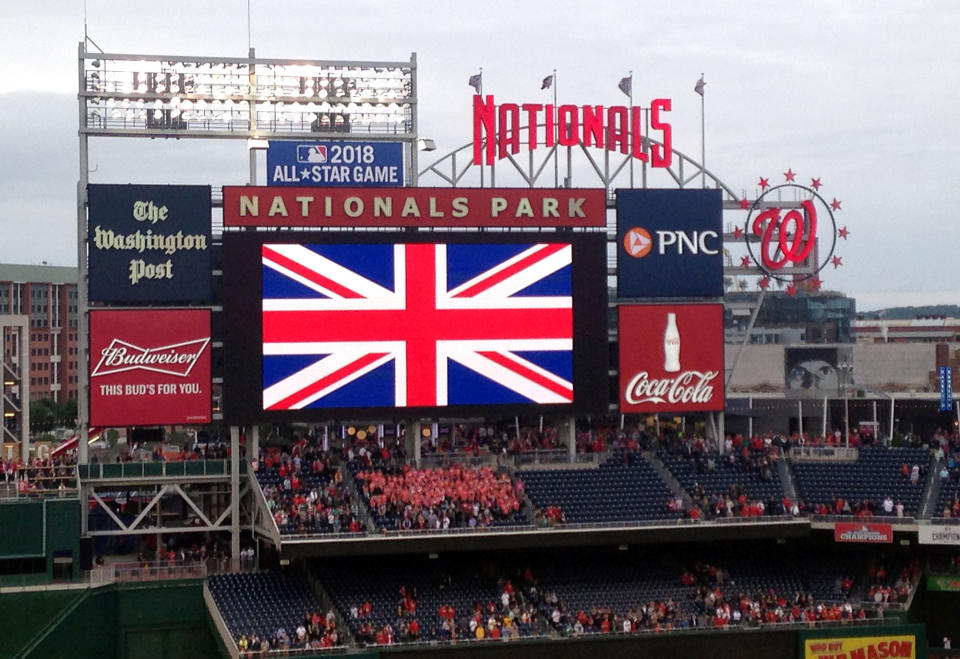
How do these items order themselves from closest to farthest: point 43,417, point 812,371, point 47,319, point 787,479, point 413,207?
point 413,207 → point 787,479 → point 812,371 → point 43,417 → point 47,319

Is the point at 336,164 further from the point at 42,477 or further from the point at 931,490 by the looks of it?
the point at 931,490

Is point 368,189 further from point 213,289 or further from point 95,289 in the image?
point 95,289

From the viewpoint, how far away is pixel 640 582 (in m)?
35.6

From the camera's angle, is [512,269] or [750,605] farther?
[512,269]

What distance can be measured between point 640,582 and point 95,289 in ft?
52.6

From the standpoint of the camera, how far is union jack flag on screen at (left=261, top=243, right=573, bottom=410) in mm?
35500

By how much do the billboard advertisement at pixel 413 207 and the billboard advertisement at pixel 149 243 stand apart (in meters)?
0.95

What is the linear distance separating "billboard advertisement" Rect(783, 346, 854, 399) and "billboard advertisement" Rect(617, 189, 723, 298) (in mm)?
26471

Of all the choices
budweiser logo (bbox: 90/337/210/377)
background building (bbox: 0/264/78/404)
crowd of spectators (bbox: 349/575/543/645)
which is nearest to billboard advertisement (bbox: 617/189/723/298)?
crowd of spectators (bbox: 349/575/543/645)

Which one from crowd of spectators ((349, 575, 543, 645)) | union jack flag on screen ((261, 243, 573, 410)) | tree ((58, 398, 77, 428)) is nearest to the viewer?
crowd of spectators ((349, 575, 543, 645))

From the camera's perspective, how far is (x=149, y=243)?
116 feet

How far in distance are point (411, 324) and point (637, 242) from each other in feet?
22.9

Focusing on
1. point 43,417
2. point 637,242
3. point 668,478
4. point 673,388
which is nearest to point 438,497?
point 668,478

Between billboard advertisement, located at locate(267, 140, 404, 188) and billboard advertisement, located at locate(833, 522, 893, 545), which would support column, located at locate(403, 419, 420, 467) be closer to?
billboard advertisement, located at locate(267, 140, 404, 188)
